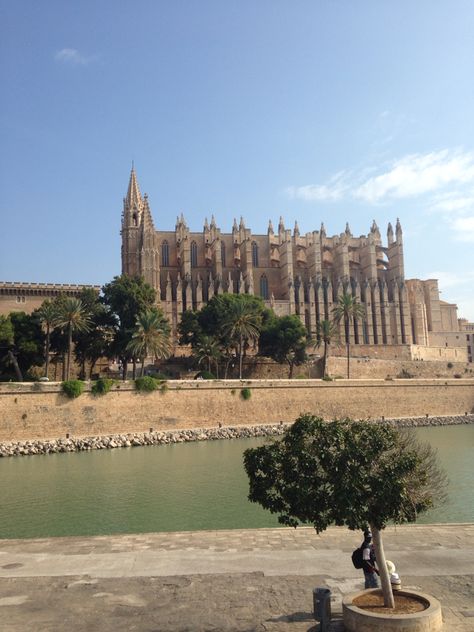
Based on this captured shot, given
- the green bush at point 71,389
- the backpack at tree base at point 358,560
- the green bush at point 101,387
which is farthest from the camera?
the green bush at point 101,387

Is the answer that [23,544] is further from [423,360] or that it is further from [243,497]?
[423,360]

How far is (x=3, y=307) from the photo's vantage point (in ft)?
177

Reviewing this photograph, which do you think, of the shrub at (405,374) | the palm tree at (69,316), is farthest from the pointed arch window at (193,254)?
the palm tree at (69,316)

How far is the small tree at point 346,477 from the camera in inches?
277

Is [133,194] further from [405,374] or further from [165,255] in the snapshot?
[405,374]

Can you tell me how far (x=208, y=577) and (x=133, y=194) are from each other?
60342 millimetres

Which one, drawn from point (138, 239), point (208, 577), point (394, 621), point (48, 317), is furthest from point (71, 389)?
point (138, 239)

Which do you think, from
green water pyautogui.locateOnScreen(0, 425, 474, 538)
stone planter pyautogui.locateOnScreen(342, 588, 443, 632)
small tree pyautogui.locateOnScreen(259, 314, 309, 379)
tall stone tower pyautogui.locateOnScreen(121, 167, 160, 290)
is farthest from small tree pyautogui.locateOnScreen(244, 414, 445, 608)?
tall stone tower pyautogui.locateOnScreen(121, 167, 160, 290)

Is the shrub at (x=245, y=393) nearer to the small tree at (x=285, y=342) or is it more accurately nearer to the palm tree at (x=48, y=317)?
the small tree at (x=285, y=342)

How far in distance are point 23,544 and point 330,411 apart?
3266 cm

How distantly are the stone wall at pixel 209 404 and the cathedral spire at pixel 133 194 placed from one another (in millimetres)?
32828

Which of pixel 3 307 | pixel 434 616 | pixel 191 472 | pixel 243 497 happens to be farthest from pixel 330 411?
pixel 434 616

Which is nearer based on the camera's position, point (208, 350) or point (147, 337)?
point (147, 337)

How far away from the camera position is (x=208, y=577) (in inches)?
349
